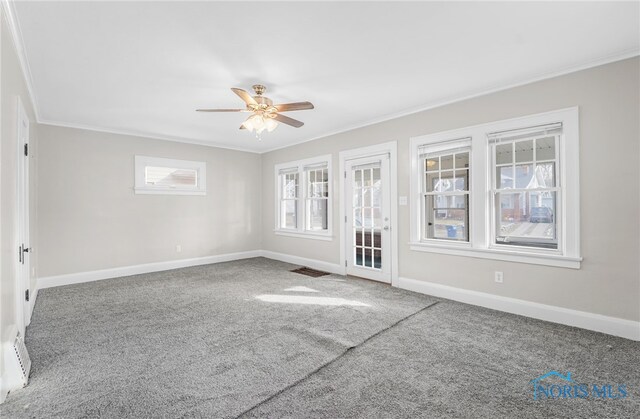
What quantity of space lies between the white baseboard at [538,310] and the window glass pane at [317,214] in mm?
2155

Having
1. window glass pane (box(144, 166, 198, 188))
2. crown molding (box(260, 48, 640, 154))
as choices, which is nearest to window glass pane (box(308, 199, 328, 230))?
crown molding (box(260, 48, 640, 154))

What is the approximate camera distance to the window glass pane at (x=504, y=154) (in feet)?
12.3

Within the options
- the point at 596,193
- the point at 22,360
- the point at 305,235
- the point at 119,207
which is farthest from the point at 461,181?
the point at 119,207

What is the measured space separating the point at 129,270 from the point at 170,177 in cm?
180

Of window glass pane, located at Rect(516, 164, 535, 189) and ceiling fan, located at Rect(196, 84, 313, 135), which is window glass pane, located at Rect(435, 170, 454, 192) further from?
ceiling fan, located at Rect(196, 84, 313, 135)

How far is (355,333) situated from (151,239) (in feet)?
14.3

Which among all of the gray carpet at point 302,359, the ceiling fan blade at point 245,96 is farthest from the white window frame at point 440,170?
the ceiling fan blade at point 245,96

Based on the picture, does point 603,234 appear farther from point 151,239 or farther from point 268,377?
point 151,239

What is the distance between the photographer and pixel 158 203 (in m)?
5.73

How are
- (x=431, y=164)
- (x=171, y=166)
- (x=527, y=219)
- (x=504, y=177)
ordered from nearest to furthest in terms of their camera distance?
(x=527, y=219)
(x=504, y=177)
(x=431, y=164)
(x=171, y=166)

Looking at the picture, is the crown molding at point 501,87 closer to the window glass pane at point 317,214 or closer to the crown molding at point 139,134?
the window glass pane at point 317,214

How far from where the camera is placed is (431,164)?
14.8ft

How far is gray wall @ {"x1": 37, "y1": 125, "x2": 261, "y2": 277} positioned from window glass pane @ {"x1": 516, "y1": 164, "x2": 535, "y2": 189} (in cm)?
521

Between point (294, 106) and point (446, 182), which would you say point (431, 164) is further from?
point (294, 106)
